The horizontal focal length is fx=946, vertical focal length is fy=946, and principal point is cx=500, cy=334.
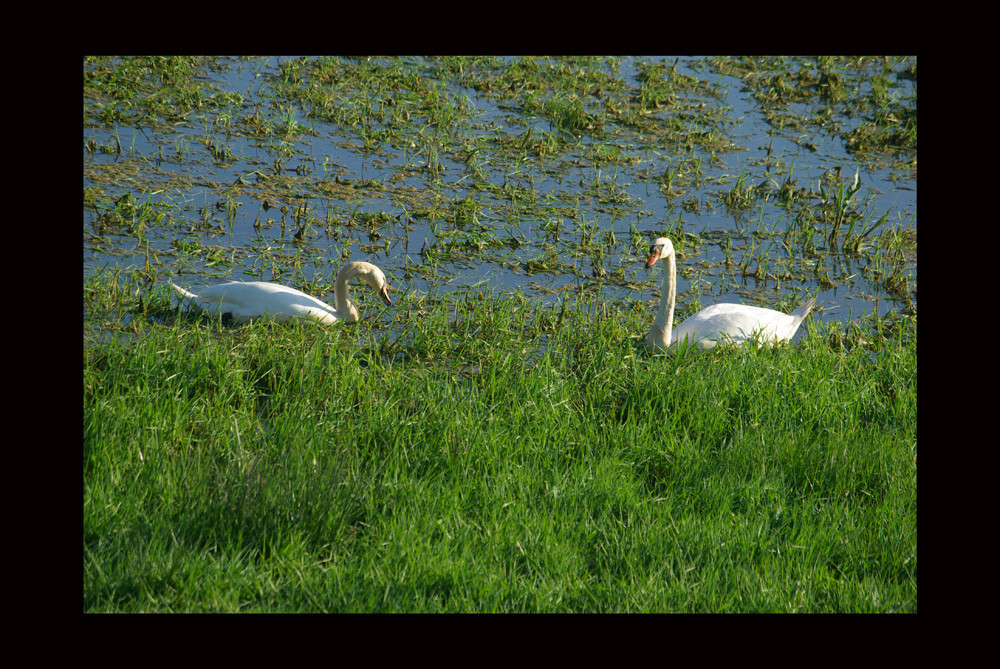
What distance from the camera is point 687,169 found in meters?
9.05

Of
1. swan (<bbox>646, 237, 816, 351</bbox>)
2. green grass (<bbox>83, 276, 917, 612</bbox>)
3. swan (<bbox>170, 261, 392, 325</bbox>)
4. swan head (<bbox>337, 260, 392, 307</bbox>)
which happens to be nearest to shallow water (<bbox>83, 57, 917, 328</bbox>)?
swan head (<bbox>337, 260, 392, 307</bbox>)

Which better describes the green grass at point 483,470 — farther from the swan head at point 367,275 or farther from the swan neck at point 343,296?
the swan head at point 367,275

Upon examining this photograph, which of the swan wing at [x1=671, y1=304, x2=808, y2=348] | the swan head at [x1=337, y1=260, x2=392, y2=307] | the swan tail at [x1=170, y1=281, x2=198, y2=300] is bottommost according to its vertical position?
the swan wing at [x1=671, y1=304, x2=808, y2=348]

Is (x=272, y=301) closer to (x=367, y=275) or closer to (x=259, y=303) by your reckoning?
(x=259, y=303)

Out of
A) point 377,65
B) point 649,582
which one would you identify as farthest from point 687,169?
point 649,582

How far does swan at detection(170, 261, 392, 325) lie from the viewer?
5863mm

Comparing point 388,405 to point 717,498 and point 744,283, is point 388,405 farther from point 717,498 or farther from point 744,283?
point 744,283

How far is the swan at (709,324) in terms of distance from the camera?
5.84 metres

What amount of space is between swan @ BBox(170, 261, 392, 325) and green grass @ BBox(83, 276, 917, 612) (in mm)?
138

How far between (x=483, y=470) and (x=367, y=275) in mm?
2243

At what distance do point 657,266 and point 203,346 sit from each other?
3.69 meters

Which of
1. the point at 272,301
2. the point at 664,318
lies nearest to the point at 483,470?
the point at 664,318

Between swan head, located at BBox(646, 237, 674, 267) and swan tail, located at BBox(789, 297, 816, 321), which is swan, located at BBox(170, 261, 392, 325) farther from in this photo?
swan tail, located at BBox(789, 297, 816, 321)

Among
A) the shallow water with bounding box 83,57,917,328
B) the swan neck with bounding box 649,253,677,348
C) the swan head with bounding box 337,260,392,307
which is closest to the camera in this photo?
the swan neck with bounding box 649,253,677,348
